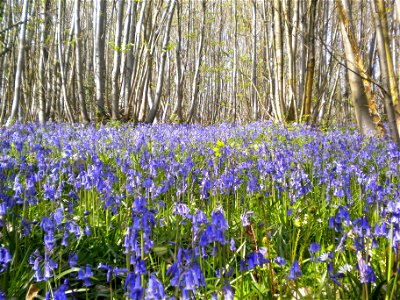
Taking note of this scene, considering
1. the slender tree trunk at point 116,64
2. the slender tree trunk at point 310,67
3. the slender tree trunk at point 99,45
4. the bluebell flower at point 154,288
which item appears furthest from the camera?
the slender tree trunk at point 116,64

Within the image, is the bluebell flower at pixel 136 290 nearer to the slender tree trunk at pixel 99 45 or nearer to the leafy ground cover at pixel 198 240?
the leafy ground cover at pixel 198 240

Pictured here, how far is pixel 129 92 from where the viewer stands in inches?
476

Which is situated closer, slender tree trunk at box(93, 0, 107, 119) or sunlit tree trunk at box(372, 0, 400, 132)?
sunlit tree trunk at box(372, 0, 400, 132)

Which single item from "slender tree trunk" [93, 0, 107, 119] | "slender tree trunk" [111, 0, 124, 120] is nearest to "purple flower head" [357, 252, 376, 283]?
"slender tree trunk" [111, 0, 124, 120]

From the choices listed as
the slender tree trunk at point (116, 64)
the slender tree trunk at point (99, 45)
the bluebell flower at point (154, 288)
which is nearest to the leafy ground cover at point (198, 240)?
the bluebell flower at point (154, 288)

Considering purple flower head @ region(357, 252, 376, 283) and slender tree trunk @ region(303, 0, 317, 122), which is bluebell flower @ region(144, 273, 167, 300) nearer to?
purple flower head @ region(357, 252, 376, 283)

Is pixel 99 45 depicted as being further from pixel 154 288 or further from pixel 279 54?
pixel 154 288

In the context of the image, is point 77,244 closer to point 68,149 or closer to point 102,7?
point 68,149

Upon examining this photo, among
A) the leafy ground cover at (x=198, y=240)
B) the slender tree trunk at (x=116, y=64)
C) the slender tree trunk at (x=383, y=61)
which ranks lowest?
the leafy ground cover at (x=198, y=240)

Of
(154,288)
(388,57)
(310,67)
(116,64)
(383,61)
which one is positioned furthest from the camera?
(116,64)

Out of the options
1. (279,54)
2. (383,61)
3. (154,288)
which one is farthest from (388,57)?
(279,54)

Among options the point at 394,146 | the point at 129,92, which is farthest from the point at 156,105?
the point at 394,146

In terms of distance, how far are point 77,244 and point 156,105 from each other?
→ 34.5 ft

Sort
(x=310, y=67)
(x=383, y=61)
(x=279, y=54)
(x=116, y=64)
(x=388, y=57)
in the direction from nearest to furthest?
1. (x=383, y=61)
2. (x=388, y=57)
3. (x=310, y=67)
4. (x=279, y=54)
5. (x=116, y=64)
